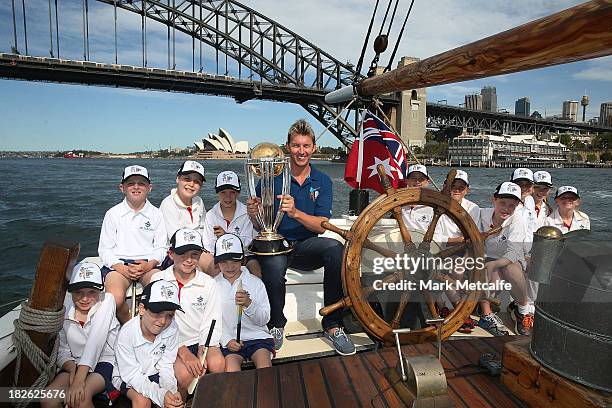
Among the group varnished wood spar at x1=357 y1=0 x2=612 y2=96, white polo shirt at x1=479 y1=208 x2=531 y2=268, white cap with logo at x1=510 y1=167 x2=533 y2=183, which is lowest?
white polo shirt at x1=479 y1=208 x2=531 y2=268

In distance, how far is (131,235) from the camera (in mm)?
2434

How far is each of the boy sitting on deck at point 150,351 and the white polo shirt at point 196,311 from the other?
0.12 m

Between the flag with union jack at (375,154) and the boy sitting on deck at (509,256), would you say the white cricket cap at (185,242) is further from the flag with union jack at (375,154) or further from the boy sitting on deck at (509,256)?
the boy sitting on deck at (509,256)

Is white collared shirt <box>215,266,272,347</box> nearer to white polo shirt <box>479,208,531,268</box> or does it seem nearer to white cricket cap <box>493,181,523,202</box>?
white polo shirt <box>479,208,531,268</box>

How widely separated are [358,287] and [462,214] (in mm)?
526

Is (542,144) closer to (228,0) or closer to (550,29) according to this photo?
(228,0)

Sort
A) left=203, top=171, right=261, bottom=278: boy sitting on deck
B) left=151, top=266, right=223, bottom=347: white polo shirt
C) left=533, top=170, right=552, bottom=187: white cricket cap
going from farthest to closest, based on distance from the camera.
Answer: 1. left=533, top=170, right=552, bottom=187: white cricket cap
2. left=203, top=171, right=261, bottom=278: boy sitting on deck
3. left=151, top=266, right=223, bottom=347: white polo shirt

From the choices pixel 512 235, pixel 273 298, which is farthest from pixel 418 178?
pixel 273 298

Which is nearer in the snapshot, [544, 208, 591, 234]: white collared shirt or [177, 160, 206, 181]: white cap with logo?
[177, 160, 206, 181]: white cap with logo

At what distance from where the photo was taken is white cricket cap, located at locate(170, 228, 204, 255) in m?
1.98

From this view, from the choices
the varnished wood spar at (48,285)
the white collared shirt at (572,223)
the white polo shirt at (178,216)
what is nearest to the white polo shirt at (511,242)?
the white collared shirt at (572,223)

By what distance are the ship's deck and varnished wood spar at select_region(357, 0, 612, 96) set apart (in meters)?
0.94

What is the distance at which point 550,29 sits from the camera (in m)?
1.12

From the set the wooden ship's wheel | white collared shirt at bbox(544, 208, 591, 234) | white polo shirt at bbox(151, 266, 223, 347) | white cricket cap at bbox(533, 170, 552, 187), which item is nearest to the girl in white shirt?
white collared shirt at bbox(544, 208, 591, 234)
